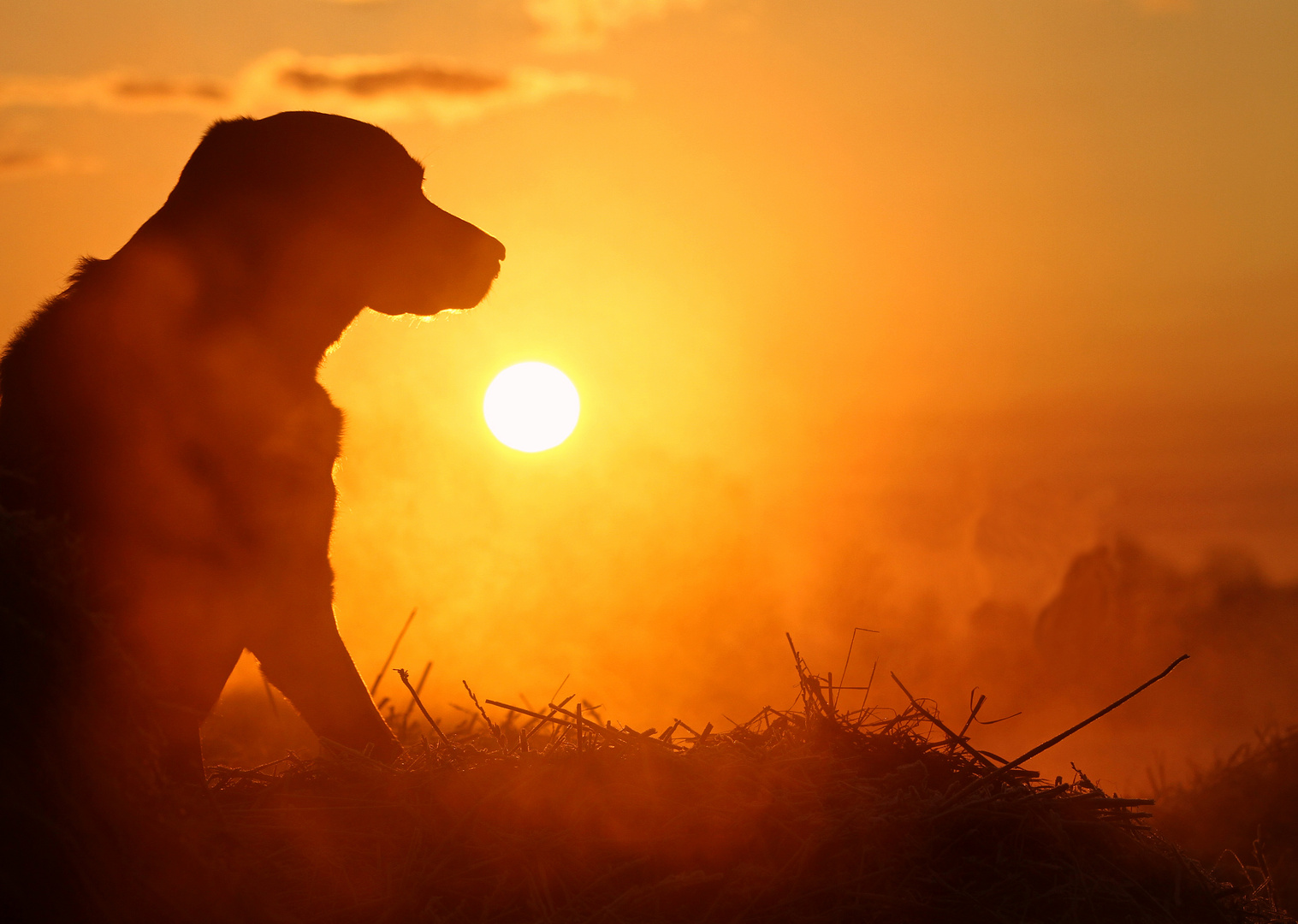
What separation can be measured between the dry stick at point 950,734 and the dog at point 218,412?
1779 millimetres

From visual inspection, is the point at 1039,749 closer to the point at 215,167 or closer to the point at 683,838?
the point at 683,838

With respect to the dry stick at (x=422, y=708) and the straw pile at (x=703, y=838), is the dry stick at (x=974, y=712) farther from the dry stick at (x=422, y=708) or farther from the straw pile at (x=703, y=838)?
the dry stick at (x=422, y=708)

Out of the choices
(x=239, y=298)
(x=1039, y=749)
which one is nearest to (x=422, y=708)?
(x=239, y=298)

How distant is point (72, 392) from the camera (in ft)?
12.1

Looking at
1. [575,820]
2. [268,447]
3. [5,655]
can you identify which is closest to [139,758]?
[5,655]

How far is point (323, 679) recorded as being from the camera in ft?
14.7

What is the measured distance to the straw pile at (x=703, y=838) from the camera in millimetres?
2887

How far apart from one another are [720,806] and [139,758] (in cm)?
153

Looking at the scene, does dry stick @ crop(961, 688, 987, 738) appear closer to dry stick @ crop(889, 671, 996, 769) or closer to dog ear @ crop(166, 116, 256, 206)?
dry stick @ crop(889, 671, 996, 769)

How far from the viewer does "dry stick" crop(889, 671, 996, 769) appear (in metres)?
3.61

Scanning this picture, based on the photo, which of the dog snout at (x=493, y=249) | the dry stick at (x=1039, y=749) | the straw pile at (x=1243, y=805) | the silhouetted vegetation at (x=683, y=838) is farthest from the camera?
the straw pile at (x=1243, y=805)

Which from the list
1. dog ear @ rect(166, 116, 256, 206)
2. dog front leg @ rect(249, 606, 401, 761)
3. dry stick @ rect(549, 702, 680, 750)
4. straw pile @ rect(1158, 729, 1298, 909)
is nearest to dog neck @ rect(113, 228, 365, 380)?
dog ear @ rect(166, 116, 256, 206)

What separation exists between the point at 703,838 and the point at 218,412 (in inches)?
85.3

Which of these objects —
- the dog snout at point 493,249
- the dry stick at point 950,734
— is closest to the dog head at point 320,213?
the dog snout at point 493,249
